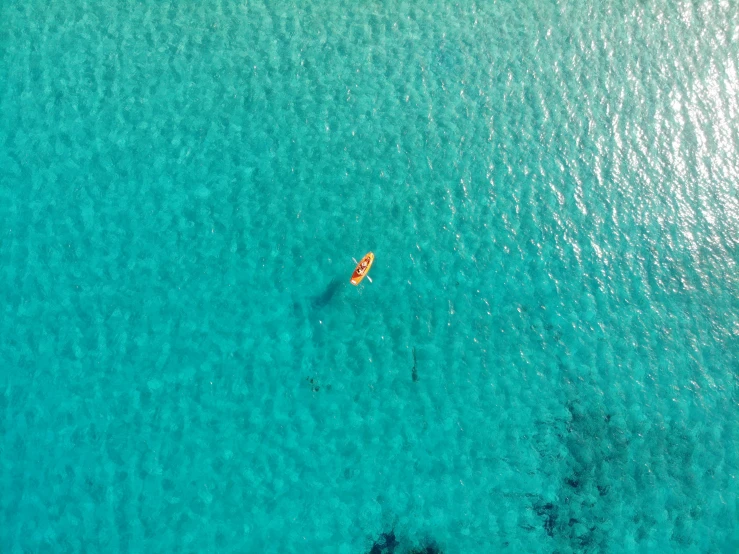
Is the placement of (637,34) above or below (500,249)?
above

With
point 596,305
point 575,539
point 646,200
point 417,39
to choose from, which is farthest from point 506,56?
point 575,539

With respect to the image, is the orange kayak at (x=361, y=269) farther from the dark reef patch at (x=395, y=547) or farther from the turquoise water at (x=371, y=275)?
the dark reef patch at (x=395, y=547)

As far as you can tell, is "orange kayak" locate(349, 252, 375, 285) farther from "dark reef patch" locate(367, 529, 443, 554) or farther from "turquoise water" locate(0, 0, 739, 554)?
"dark reef patch" locate(367, 529, 443, 554)

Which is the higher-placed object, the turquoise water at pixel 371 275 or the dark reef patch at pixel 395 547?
the turquoise water at pixel 371 275

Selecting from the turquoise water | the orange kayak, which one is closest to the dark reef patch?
the turquoise water

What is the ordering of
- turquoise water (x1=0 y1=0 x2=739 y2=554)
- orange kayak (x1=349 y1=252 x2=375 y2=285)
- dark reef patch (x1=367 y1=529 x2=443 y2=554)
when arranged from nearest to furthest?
dark reef patch (x1=367 y1=529 x2=443 y2=554)
turquoise water (x1=0 y1=0 x2=739 y2=554)
orange kayak (x1=349 y1=252 x2=375 y2=285)

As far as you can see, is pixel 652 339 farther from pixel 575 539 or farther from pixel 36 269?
pixel 36 269

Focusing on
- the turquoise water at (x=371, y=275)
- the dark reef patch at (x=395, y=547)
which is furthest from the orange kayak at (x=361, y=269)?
the dark reef patch at (x=395, y=547)
